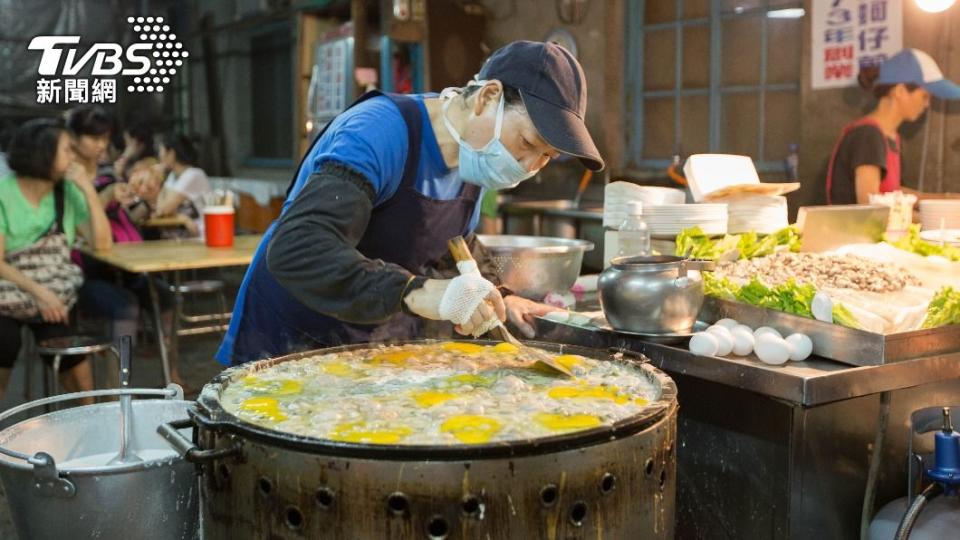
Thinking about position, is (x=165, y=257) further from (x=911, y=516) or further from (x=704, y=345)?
(x=911, y=516)

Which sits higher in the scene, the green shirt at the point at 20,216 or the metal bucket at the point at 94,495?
the green shirt at the point at 20,216

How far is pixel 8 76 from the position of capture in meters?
11.3

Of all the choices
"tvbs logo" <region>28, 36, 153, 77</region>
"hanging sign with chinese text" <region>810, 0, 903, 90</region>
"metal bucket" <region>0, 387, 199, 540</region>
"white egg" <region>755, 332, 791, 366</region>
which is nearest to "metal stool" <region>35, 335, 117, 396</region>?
"tvbs logo" <region>28, 36, 153, 77</region>

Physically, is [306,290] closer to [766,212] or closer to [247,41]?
[766,212]

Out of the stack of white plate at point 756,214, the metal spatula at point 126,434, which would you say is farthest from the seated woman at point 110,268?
the stack of white plate at point 756,214

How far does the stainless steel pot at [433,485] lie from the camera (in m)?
1.58

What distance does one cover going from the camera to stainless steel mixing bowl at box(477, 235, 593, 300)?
330 centimetres

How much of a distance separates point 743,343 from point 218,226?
4387 millimetres

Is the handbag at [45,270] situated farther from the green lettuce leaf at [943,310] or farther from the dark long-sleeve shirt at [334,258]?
the green lettuce leaf at [943,310]

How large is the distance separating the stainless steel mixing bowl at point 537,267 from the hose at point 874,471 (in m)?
1.30

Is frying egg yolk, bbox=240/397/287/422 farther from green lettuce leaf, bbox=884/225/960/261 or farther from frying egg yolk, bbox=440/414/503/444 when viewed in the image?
green lettuce leaf, bbox=884/225/960/261

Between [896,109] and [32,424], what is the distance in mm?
5253

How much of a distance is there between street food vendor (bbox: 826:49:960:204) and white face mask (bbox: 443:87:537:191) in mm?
3578

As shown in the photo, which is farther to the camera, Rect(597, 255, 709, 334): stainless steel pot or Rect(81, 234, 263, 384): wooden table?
Rect(81, 234, 263, 384): wooden table
